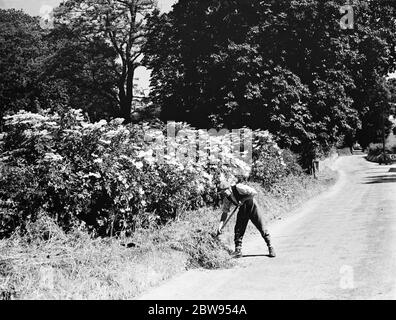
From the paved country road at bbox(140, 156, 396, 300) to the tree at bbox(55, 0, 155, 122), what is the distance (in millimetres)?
27057

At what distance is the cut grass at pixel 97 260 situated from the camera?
18.6 feet

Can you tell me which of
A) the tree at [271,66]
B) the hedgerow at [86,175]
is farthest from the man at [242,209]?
the tree at [271,66]

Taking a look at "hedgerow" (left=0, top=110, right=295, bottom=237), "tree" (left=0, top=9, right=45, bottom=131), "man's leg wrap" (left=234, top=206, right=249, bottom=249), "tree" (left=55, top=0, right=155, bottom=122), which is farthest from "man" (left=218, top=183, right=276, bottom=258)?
"tree" (left=55, top=0, right=155, bottom=122)

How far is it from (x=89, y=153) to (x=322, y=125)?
18.3 m

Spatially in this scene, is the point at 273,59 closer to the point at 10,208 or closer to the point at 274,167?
the point at 274,167

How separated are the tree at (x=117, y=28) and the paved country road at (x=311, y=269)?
2706 cm

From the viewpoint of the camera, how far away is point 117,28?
119 ft

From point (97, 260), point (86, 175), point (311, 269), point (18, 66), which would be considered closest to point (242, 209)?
point (311, 269)

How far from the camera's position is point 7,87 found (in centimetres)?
3225

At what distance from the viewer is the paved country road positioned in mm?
6195

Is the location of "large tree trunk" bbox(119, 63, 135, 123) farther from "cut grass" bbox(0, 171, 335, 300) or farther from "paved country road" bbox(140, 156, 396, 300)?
"cut grass" bbox(0, 171, 335, 300)

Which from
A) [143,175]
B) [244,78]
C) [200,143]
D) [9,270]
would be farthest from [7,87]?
[9,270]
